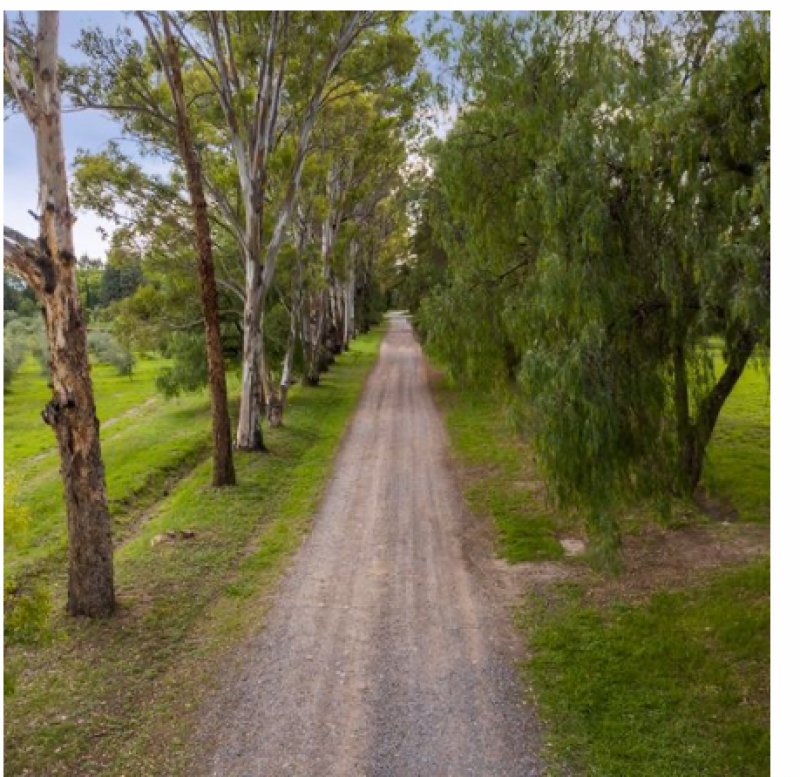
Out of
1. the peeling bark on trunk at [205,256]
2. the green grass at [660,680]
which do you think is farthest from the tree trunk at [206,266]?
the green grass at [660,680]

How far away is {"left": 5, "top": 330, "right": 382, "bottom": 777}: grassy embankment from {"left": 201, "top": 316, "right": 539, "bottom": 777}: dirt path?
597 mm

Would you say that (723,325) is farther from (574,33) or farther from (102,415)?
(102,415)

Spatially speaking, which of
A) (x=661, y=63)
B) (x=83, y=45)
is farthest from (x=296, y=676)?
(x=83, y=45)

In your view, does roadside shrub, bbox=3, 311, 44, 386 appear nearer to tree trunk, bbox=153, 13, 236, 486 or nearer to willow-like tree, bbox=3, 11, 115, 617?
tree trunk, bbox=153, 13, 236, 486

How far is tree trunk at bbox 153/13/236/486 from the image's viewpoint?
44.8ft

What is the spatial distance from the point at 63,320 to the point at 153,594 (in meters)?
4.47

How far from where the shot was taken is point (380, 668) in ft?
26.7

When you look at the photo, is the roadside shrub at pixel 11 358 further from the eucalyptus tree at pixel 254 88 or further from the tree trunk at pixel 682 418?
the tree trunk at pixel 682 418

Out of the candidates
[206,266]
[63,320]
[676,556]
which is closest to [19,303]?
[206,266]

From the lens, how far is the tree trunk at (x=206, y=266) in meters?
13.7

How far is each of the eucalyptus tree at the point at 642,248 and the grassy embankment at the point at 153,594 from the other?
520 cm

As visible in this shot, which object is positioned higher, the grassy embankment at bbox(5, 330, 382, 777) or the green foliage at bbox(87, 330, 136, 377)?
the green foliage at bbox(87, 330, 136, 377)

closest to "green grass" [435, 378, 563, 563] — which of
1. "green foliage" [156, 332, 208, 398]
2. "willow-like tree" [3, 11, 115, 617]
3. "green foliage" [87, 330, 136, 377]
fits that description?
"willow-like tree" [3, 11, 115, 617]

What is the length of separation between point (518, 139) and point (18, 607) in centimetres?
1002
